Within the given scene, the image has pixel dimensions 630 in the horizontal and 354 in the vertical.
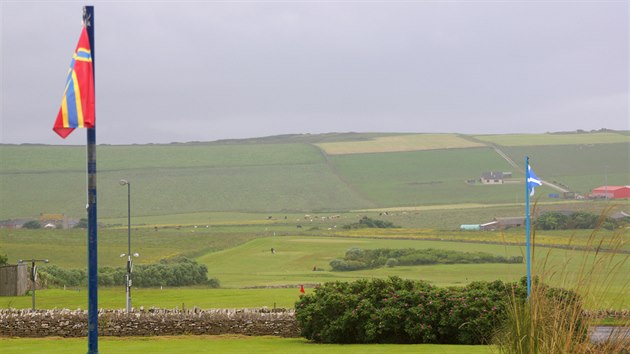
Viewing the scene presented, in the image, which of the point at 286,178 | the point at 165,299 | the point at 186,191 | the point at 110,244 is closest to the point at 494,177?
the point at 286,178

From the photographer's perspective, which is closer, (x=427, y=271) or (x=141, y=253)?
(x=427, y=271)

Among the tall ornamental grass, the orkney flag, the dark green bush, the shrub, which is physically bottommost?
the dark green bush

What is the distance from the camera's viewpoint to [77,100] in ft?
44.4

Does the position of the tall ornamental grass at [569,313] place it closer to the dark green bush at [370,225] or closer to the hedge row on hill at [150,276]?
the hedge row on hill at [150,276]

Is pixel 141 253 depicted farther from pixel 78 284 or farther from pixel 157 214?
pixel 157 214

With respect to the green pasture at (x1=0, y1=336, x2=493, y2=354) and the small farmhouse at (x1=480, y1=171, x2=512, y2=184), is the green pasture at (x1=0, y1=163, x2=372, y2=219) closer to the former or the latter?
the small farmhouse at (x1=480, y1=171, x2=512, y2=184)

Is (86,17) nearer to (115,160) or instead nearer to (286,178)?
(286,178)

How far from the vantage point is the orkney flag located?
44.0 feet

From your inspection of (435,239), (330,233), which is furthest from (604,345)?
(330,233)

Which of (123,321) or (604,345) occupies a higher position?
(604,345)

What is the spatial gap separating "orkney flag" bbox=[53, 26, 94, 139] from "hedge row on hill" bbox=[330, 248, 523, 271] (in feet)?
217

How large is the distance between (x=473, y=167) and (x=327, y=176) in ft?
85.1

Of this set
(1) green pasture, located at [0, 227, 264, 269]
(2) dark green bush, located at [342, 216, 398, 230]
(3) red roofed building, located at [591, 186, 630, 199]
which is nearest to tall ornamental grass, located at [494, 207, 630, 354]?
(1) green pasture, located at [0, 227, 264, 269]

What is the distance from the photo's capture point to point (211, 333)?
32.2 meters
